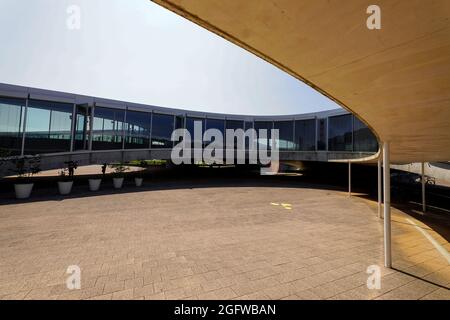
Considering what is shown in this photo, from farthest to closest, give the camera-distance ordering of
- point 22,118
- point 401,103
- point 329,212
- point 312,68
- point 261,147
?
point 261,147, point 22,118, point 329,212, point 401,103, point 312,68

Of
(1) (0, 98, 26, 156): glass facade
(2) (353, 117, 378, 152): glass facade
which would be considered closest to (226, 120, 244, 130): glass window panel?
(2) (353, 117, 378, 152): glass facade

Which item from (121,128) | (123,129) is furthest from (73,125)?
(123,129)

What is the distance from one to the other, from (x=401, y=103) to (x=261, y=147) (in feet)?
72.1

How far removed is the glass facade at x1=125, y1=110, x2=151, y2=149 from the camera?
18.9 meters

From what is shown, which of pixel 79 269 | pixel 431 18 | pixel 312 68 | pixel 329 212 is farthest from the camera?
pixel 329 212

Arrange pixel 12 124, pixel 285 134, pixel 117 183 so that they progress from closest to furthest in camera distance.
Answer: pixel 12 124 < pixel 117 183 < pixel 285 134

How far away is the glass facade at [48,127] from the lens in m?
13.7

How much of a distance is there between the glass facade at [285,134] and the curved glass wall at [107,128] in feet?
54.5

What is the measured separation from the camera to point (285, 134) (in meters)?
25.5

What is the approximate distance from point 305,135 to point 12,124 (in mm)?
24228

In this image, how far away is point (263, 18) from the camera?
5.61 feet

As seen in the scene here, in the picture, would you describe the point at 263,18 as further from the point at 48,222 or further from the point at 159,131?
the point at 159,131

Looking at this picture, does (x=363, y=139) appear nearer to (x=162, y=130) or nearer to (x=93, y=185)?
(x=162, y=130)

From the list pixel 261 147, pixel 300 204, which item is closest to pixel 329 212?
pixel 300 204
